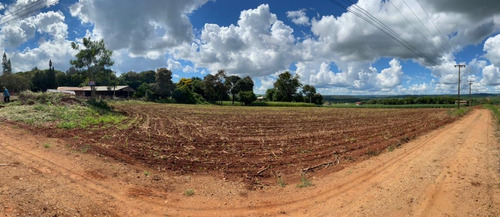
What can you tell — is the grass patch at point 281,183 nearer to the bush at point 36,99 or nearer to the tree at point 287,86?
the bush at point 36,99

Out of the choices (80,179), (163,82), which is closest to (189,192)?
(80,179)

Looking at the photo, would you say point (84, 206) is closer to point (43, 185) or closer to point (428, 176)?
point (43, 185)

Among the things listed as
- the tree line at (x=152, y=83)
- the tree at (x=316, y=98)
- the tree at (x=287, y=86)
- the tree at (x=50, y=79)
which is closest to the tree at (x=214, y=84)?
the tree line at (x=152, y=83)

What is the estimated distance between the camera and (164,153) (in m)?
8.90

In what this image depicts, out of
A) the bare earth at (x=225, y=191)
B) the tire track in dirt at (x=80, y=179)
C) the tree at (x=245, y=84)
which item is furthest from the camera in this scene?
the tree at (x=245, y=84)

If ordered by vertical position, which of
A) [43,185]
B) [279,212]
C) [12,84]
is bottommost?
[279,212]

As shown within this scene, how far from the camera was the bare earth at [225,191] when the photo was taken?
4895mm

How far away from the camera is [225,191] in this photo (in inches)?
233

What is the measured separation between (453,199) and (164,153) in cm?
819

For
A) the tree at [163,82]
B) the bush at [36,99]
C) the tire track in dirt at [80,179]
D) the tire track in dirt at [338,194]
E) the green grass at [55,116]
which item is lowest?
the tire track in dirt at [338,194]

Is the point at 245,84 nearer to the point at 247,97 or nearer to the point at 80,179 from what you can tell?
the point at 247,97

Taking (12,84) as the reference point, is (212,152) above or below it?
below

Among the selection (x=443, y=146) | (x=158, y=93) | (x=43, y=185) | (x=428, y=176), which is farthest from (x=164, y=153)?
(x=158, y=93)

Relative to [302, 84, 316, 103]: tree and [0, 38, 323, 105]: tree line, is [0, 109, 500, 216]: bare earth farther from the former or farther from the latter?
[302, 84, 316, 103]: tree
